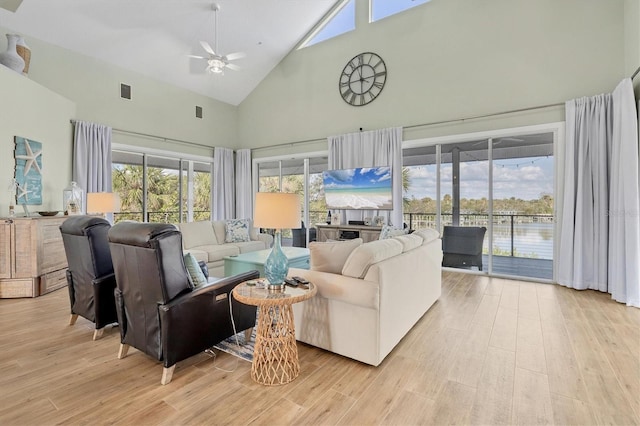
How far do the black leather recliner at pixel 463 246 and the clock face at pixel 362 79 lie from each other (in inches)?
115

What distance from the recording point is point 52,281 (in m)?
4.17

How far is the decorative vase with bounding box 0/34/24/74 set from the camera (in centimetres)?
416

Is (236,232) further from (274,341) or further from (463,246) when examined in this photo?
(463,246)

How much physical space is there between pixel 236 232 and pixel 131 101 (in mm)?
3302

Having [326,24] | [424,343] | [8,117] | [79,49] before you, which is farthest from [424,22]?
[8,117]

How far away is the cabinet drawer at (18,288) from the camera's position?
12.6 feet

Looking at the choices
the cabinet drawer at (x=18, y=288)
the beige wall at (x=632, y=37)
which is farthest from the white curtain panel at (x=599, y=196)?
the cabinet drawer at (x=18, y=288)

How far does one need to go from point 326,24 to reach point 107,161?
5.09 metres

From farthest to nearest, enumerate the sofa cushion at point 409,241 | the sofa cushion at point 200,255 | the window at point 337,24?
the window at point 337,24 < the sofa cushion at point 200,255 < the sofa cushion at point 409,241

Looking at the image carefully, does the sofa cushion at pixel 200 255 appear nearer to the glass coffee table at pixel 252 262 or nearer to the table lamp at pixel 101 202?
the glass coffee table at pixel 252 262

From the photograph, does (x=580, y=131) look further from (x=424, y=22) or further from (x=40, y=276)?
(x=40, y=276)

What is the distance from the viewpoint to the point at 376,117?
5984 mm

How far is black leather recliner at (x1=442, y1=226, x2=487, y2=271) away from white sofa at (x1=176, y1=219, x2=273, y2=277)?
322cm

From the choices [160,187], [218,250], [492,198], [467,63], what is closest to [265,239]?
[218,250]
